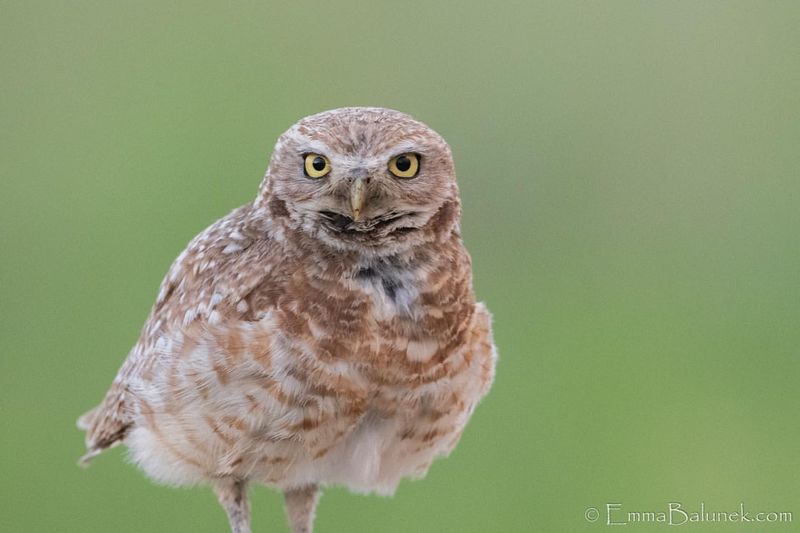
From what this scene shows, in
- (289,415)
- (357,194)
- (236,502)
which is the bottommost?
(236,502)

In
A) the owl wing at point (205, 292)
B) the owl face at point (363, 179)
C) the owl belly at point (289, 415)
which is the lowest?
the owl belly at point (289, 415)

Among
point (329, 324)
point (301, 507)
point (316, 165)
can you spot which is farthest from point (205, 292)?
point (301, 507)

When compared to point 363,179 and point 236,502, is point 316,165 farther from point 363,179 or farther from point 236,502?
point 236,502

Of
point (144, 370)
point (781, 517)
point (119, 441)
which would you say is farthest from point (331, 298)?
point (781, 517)

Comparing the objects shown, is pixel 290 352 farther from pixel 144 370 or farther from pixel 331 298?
pixel 144 370

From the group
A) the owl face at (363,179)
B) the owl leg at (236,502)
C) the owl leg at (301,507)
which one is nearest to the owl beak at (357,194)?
the owl face at (363,179)

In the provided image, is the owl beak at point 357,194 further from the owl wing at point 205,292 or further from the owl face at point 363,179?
the owl wing at point 205,292
